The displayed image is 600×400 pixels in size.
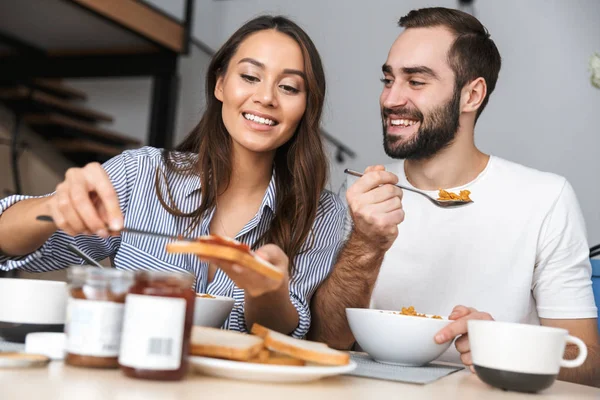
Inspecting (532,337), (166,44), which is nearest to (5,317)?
(532,337)

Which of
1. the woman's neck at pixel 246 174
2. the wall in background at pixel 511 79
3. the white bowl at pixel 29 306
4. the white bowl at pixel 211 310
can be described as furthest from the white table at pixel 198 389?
the wall in background at pixel 511 79

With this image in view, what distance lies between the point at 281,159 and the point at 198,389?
1.07 meters

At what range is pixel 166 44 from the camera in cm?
475

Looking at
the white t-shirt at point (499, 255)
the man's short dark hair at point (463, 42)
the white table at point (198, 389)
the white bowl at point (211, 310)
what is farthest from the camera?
the man's short dark hair at point (463, 42)

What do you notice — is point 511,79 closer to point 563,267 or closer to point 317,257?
point 563,267

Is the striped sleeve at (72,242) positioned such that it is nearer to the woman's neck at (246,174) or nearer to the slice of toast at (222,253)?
the woman's neck at (246,174)

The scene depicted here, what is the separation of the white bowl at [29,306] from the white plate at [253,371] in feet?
0.81

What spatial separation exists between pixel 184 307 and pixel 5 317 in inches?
13.4

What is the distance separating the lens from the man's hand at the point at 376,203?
139cm

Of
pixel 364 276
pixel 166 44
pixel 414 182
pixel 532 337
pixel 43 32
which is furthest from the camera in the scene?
pixel 43 32

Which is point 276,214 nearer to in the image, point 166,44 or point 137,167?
point 137,167

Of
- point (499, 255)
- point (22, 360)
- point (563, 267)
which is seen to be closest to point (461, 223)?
point (499, 255)

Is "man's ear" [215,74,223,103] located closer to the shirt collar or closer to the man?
the shirt collar

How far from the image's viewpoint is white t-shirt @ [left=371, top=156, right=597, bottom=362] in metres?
1.85
